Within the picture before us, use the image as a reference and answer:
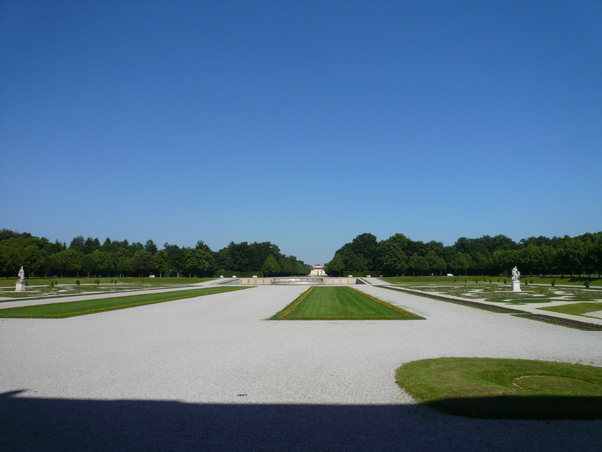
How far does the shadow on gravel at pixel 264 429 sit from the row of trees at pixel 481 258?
2626 inches

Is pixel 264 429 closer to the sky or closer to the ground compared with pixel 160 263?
closer to the ground

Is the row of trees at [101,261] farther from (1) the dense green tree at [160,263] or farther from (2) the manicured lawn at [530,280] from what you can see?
(2) the manicured lawn at [530,280]

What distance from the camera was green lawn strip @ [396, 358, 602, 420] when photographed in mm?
6262

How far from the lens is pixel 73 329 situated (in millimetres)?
15102

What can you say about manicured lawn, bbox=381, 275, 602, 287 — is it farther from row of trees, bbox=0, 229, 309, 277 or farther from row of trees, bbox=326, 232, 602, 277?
row of trees, bbox=0, 229, 309, 277

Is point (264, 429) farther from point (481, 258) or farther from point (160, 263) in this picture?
point (481, 258)

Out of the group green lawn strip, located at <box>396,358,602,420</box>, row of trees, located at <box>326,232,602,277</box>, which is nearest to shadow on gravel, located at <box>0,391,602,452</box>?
green lawn strip, located at <box>396,358,602,420</box>

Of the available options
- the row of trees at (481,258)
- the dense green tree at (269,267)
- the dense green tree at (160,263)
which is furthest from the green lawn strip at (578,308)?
the dense green tree at (269,267)

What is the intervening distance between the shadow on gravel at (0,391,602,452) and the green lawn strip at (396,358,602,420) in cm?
40

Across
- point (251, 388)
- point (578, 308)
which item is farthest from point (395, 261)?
point (251, 388)

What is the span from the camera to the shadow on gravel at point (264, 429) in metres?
5.14

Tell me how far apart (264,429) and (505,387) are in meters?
4.60

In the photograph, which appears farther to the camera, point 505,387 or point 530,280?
point 530,280

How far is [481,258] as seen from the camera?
9825 centimetres
